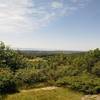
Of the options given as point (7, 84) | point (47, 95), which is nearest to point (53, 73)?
point (47, 95)

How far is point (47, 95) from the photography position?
27.5 m

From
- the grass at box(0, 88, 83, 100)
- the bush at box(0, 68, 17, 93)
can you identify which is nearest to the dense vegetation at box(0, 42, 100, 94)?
the bush at box(0, 68, 17, 93)

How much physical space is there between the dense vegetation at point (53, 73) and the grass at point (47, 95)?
1.51 metres

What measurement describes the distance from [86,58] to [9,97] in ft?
49.3

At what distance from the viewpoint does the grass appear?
88.2 ft

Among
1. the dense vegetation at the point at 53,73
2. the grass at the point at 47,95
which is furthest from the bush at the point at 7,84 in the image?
the grass at the point at 47,95

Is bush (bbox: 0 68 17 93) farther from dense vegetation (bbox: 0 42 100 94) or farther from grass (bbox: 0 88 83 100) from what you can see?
grass (bbox: 0 88 83 100)

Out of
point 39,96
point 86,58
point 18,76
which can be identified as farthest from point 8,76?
point 86,58

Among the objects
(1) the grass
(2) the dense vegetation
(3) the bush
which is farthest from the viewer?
(2) the dense vegetation

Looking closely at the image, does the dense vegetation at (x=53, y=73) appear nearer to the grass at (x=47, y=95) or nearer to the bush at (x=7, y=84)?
the bush at (x=7, y=84)

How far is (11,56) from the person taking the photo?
3888 centimetres

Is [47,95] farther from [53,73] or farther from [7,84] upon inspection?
[53,73]

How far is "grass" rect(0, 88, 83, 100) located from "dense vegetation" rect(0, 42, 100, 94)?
1514 mm

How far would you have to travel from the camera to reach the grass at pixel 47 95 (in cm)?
2688
